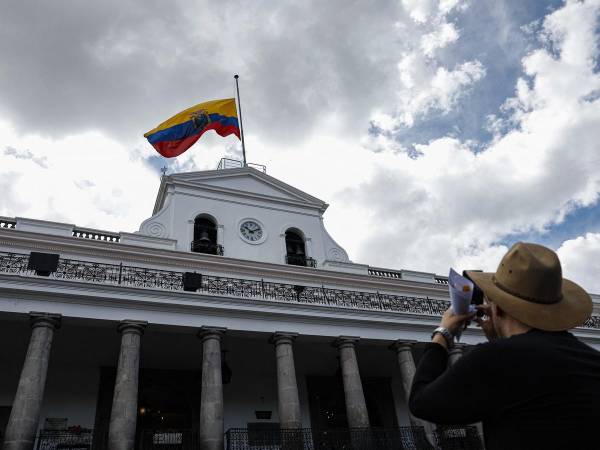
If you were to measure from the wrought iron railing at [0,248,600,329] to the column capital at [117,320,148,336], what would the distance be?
50.2 inches

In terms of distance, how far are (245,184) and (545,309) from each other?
2366 cm

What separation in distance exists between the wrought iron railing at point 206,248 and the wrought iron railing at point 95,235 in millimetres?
3240

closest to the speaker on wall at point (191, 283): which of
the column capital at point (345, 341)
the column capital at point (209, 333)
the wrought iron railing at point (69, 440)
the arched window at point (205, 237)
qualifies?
the column capital at point (209, 333)

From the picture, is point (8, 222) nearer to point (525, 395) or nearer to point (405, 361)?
point (405, 361)

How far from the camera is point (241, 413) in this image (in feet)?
65.2

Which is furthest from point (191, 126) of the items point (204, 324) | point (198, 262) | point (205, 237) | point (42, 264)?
point (204, 324)

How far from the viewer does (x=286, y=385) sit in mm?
15578

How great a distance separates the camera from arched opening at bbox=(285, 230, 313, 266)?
23578 millimetres

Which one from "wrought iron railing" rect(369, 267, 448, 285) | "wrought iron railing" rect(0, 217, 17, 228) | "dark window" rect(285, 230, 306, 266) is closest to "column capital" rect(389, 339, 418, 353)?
"wrought iron railing" rect(369, 267, 448, 285)

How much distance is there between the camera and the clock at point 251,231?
23.2 m

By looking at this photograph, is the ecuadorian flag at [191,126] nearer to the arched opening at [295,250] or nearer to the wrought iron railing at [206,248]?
the wrought iron railing at [206,248]

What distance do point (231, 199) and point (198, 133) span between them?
3.67m

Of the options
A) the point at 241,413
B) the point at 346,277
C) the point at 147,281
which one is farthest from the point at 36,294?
the point at 346,277

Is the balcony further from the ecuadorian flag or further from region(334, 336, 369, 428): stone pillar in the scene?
the ecuadorian flag
